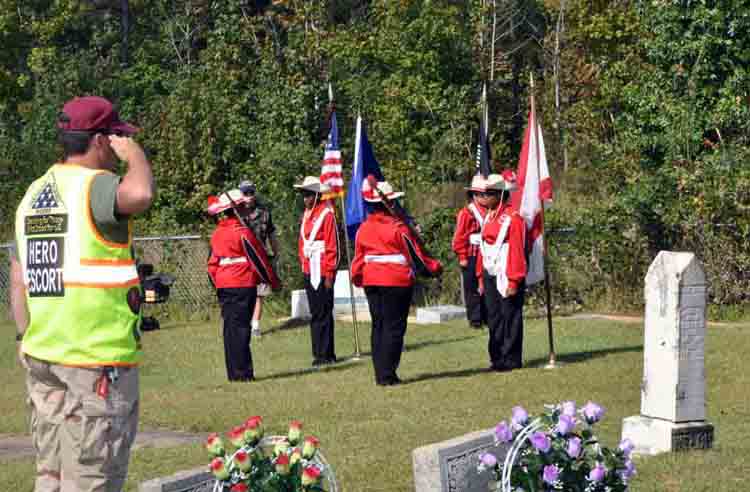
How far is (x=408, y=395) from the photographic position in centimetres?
1370

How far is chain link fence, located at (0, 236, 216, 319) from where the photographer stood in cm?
2369

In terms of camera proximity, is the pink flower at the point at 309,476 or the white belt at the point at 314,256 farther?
the white belt at the point at 314,256

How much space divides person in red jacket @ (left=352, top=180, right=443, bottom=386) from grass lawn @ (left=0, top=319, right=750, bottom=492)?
0.34 m

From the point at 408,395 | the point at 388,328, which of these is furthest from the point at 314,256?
the point at 408,395

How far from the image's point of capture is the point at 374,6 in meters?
39.4

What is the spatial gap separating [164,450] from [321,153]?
66.4 ft

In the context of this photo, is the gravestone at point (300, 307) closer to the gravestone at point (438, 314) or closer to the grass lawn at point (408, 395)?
the grass lawn at point (408, 395)

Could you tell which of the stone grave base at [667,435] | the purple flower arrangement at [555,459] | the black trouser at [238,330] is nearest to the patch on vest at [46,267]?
the purple flower arrangement at [555,459]

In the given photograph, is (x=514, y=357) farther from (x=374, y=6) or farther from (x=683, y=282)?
(x=374, y=6)

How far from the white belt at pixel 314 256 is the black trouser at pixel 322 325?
99 millimetres

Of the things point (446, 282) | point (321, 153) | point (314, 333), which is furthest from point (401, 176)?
point (314, 333)

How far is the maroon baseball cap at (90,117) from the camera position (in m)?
6.47

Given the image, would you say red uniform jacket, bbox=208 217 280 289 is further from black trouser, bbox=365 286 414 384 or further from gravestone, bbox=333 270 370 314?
gravestone, bbox=333 270 370 314

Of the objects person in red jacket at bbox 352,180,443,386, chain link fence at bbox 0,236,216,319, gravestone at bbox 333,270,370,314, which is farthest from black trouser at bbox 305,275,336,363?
chain link fence at bbox 0,236,216,319
